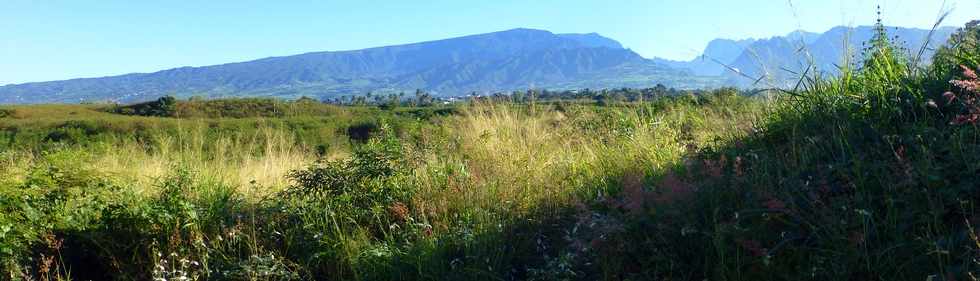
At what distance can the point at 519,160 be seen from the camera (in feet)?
17.5

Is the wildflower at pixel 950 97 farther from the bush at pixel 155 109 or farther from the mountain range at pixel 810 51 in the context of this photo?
the bush at pixel 155 109

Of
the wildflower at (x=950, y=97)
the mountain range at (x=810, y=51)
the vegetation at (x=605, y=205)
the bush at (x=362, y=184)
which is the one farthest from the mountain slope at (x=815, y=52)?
the bush at (x=362, y=184)

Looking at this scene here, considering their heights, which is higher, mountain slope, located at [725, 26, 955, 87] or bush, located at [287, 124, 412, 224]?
mountain slope, located at [725, 26, 955, 87]

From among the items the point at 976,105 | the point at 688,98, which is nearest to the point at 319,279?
the point at 976,105

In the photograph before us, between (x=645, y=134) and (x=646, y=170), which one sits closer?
(x=646, y=170)

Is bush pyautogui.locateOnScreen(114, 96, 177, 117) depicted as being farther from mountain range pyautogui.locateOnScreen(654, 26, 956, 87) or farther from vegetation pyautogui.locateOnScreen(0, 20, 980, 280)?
mountain range pyautogui.locateOnScreen(654, 26, 956, 87)

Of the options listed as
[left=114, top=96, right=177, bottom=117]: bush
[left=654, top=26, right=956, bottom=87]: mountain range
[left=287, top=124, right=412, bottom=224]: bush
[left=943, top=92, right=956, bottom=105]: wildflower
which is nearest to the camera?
[left=943, top=92, right=956, bottom=105]: wildflower

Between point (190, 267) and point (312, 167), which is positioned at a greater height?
point (312, 167)

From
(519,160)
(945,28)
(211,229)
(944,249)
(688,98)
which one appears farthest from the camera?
(688,98)

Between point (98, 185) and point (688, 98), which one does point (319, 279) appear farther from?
point (688, 98)

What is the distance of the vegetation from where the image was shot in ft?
9.52

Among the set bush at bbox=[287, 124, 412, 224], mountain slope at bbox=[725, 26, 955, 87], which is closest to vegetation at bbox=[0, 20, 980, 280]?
bush at bbox=[287, 124, 412, 224]

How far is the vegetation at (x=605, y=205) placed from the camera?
290cm

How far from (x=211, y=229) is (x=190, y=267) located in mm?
343
